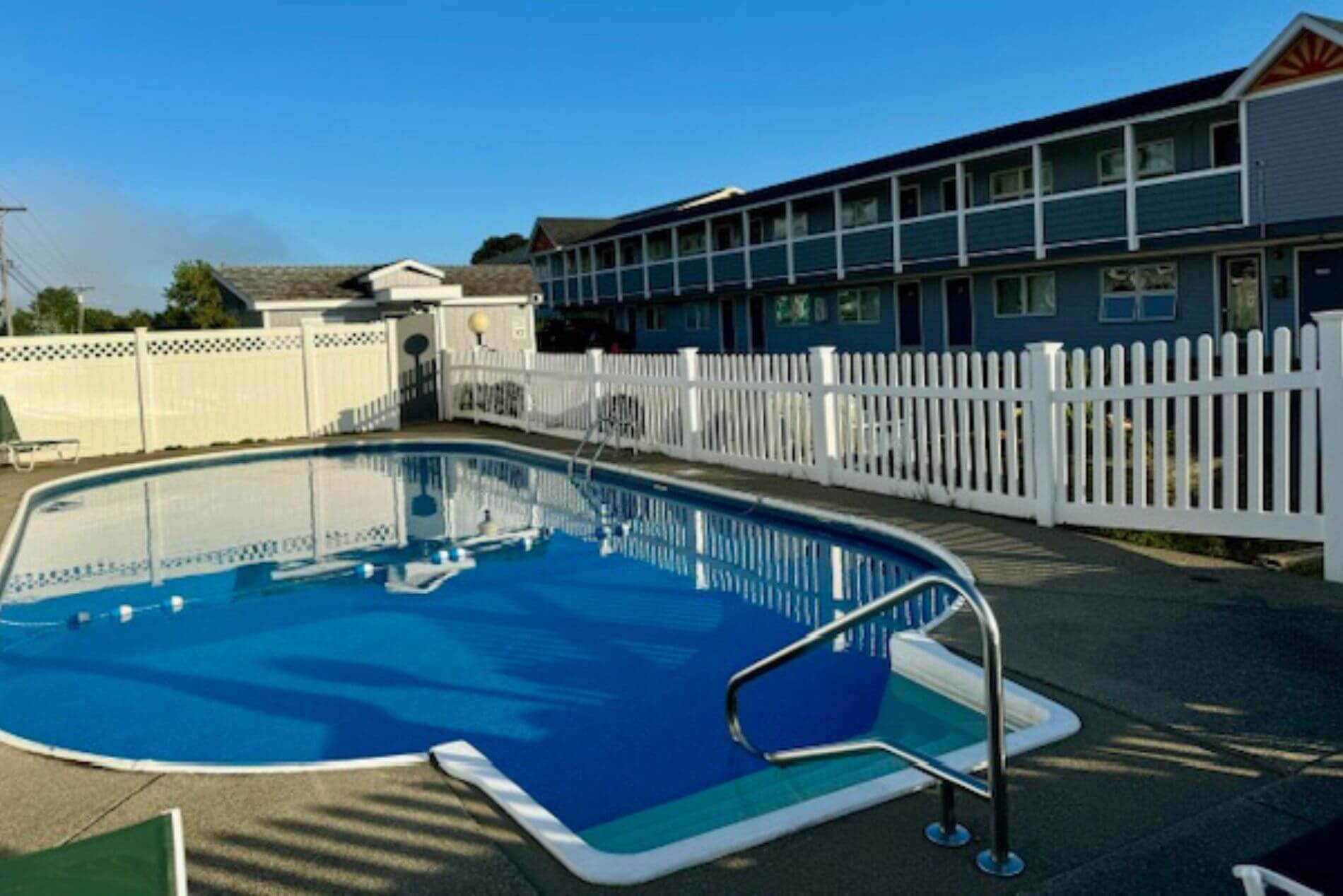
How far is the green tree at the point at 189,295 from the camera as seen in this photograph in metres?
44.3

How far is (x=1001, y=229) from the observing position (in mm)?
22625

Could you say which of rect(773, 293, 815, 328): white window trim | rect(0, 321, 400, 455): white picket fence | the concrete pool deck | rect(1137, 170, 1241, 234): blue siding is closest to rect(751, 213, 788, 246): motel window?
rect(773, 293, 815, 328): white window trim

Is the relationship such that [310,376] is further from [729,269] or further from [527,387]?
[729,269]

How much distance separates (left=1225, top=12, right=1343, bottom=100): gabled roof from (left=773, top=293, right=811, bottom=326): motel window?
13.8 meters

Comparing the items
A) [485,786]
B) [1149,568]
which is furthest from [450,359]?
[485,786]

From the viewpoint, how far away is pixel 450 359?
71.7ft

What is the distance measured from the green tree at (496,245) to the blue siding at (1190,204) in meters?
75.3

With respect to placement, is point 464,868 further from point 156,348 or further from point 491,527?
point 156,348

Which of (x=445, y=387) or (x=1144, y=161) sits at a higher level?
(x=1144, y=161)

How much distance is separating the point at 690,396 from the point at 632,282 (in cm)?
2435

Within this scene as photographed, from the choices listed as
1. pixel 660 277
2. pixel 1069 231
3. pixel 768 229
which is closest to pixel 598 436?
pixel 1069 231

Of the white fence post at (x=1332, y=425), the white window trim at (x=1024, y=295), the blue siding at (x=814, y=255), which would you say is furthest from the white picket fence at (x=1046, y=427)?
the blue siding at (x=814, y=255)

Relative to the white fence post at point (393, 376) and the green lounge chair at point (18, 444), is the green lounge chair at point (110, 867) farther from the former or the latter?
the white fence post at point (393, 376)

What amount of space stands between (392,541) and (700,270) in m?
23.5
